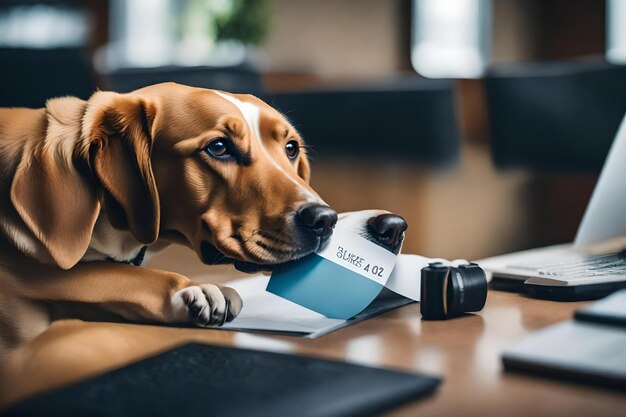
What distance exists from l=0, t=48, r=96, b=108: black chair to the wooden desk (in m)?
0.24

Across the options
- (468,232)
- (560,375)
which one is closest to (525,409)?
(560,375)

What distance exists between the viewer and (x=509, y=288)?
1008 millimetres

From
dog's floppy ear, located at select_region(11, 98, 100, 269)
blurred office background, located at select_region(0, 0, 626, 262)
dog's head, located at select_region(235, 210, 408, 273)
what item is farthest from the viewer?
blurred office background, located at select_region(0, 0, 626, 262)

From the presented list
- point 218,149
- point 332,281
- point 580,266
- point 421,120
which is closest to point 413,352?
point 332,281

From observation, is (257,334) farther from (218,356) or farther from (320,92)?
(320,92)

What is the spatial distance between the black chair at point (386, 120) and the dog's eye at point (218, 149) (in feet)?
1.41

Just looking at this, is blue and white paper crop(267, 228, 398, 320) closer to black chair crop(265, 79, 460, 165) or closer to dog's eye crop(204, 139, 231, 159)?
dog's eye crop(204, 139, 231, 159)

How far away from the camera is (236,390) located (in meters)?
0.55

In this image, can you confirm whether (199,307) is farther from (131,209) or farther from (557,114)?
(557,114)

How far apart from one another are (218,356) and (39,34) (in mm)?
6147

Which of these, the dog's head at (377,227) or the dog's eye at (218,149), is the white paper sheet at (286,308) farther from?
the dog's eye at (218,149)

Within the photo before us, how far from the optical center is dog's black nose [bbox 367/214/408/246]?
0.91 metres

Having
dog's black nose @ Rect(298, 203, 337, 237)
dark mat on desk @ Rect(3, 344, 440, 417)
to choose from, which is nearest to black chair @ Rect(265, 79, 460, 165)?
dog's black nose @ Rect(298, 203, 337, 237)

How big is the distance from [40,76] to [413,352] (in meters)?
0.57
